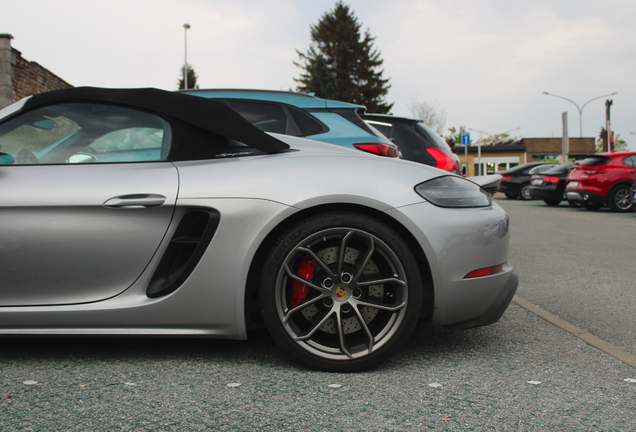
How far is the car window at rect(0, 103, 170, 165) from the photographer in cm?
269

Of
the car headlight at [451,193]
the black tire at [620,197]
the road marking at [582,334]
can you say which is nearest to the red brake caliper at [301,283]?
the car headlight at [451,193]

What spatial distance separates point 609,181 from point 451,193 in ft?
43.8

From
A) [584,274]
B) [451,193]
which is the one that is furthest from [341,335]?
[584,274]

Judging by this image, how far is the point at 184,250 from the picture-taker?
8.27 feet

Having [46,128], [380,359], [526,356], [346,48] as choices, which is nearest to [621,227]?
[526,356]

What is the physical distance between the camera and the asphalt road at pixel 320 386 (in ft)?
6.63

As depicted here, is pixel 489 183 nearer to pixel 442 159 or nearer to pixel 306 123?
pixel 306 123

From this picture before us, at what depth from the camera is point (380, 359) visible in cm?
253

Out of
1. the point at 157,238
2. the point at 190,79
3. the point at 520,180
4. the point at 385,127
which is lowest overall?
the point at 157,238

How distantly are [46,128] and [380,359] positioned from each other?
1.96 m

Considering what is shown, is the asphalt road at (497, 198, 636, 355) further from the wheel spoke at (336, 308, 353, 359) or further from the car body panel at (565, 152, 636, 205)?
the car body panel at (565, 152, 636, 205)

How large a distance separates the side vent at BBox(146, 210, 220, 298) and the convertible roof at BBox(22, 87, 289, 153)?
47 cm

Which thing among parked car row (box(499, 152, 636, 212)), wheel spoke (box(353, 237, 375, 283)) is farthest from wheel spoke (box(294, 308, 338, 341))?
parked car row (box(499, 152, 636, 212))

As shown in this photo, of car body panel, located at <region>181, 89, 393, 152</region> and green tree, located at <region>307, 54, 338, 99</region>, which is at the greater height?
green tree, located at <region>307, 54, 338, 99</region>
